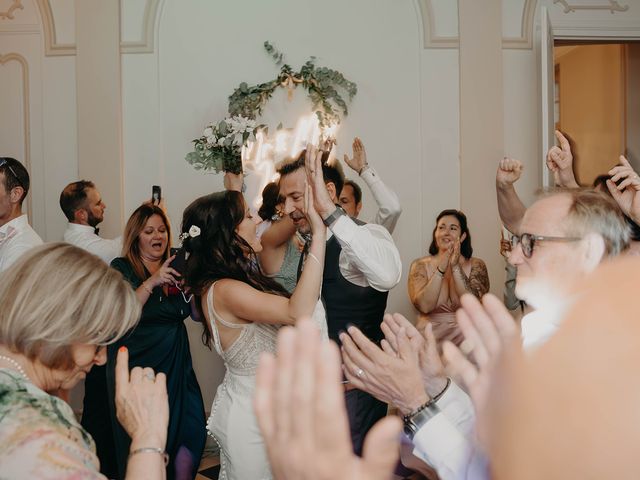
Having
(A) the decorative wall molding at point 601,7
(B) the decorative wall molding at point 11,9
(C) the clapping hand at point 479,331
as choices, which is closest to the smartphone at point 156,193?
(B) the decorative wall molding at point 11,9

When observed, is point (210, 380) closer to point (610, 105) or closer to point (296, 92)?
point (296, 92)

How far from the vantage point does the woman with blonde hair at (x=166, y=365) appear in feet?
10.4

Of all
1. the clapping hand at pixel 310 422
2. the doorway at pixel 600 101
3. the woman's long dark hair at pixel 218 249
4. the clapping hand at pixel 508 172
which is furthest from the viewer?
the doorway at pixel 600 101

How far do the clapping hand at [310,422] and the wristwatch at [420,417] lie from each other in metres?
0.73

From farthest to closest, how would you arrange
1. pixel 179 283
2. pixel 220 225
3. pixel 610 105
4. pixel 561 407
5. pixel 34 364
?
pixel 610 105, pixel 179 283, pixel 220 225, pixel 34 364, pixel 561 407

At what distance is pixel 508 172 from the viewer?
9.08 ft

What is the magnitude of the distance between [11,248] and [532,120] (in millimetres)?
3731

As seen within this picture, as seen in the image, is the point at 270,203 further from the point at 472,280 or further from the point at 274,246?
the point at 472,280

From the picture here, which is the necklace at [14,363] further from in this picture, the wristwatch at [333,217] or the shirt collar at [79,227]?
the shirt collar at [79,227]

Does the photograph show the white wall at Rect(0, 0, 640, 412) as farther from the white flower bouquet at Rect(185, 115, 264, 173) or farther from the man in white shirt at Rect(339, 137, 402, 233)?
the man in white shirt at Rect(339, 137, 402, 233)

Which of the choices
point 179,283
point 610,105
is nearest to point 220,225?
point 179,283

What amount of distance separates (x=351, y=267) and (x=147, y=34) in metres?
3.11

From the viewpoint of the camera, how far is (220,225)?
7.75 feet

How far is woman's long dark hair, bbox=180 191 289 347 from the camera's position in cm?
230
